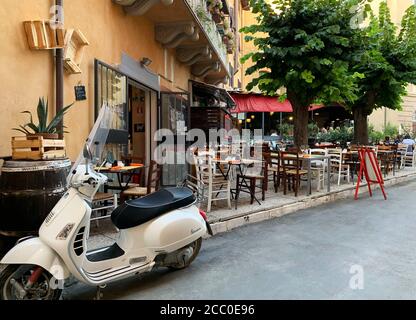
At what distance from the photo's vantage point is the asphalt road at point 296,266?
3535 mm

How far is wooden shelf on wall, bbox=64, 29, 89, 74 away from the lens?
523 centimetres

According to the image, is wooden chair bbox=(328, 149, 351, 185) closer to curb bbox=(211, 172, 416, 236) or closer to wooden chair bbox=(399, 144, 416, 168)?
curb bbox=(211, 172, 416, 236)

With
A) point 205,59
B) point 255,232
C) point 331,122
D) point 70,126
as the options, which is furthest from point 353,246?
point 331,122

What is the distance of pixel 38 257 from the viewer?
9.70 feet

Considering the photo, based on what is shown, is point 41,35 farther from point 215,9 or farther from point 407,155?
point 407,155

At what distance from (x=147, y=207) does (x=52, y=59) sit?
9.35 feet

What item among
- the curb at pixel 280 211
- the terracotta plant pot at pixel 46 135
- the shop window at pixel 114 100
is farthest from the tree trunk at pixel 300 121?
the terracotta plant pot at pixel 46 135

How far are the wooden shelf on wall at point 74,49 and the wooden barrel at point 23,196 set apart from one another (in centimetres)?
197

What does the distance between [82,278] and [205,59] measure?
380 inches

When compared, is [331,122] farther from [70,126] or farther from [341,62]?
[70,126]

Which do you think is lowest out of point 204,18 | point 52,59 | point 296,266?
point 296,266

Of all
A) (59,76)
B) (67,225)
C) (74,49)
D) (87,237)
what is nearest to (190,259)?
(87,237)

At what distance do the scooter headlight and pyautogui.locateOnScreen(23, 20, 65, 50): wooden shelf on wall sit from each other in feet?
9.03
